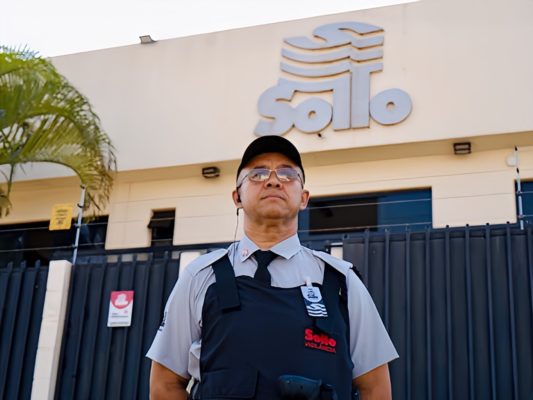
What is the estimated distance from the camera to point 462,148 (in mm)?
9312

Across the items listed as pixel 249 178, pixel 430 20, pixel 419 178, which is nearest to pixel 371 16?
pixel 430 20

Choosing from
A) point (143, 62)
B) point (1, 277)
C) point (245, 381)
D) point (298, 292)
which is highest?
point (143, 62)

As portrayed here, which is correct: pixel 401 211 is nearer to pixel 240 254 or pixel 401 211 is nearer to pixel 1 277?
pixel 1 277

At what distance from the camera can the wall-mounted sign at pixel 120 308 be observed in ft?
28.6

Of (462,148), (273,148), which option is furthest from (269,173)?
(462,148)

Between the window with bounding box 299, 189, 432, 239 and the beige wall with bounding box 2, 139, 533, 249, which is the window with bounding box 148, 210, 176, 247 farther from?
the window with bounding box 299, 189, 432, 239

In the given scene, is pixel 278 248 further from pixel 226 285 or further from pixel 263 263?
pixel 226 285

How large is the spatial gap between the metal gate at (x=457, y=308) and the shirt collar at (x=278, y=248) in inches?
182

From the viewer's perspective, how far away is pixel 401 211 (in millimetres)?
9547

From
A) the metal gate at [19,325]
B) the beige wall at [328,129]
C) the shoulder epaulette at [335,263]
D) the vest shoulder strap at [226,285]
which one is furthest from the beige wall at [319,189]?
the vest shoulder strap at [226,285]

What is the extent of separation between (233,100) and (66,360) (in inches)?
153

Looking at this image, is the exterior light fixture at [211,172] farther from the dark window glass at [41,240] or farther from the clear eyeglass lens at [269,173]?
the clear eyeglass lens at [269,173]

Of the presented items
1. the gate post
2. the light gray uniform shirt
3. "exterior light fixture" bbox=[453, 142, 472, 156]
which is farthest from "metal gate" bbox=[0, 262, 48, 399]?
the light gray uniform shirt

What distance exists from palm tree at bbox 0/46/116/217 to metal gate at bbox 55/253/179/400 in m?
1.31
